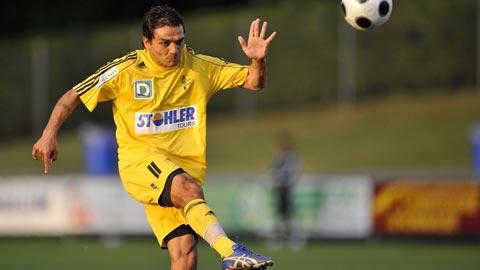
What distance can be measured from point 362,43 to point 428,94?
1.96m

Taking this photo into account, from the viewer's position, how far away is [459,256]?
18234 mm

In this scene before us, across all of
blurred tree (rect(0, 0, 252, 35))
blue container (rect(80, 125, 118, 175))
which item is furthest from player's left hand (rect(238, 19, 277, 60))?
blurred tree (rect(0, 0, 252, 35))

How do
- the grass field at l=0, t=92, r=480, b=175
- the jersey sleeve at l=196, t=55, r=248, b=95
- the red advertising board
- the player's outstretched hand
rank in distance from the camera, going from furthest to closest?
1. the grass field at l=0, t=92, r=480, b=175
2. the red advertising board
3. the jersey sleeve at l=196, t=55, r=248, b=95
4. the player's outstretched hand

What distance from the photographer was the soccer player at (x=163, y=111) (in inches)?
359

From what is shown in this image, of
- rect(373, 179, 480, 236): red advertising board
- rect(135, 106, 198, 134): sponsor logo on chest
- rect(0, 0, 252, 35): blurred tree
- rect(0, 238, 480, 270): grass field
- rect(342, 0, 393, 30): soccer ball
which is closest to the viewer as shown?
rect(135, 106, 198, 134): sponsor logo on chest

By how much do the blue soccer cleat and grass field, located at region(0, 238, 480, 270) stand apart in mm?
8061

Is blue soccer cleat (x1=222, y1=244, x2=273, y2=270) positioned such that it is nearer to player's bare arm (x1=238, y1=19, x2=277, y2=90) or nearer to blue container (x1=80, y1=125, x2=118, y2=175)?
player's bare arm (x1=238, y1=19, x2=277, y2=90)

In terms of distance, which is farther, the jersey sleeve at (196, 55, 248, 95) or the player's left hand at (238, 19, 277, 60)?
the jersey sleeve at (196, 55, 248, 95)

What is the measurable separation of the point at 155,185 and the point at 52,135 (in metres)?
0.83

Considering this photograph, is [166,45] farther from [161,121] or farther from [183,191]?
[183,191]

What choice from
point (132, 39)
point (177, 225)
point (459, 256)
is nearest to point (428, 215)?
point (459, 256)

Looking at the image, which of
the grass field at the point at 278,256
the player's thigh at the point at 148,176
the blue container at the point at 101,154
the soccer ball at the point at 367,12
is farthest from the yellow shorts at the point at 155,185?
the blue container at the point at 101,154

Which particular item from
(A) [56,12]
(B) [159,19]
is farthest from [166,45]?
(A) [56,12]

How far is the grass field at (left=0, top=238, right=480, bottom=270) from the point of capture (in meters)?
16.9
